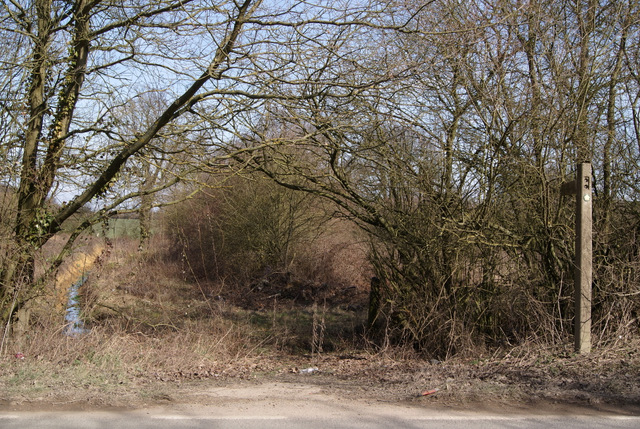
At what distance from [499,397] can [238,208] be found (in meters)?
16.1

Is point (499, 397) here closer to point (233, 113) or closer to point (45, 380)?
point (45, 380)

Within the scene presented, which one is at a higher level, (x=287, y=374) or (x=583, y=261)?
(x=583, y=261)

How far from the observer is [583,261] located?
6.97 m

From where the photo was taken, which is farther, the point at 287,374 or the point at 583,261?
the point at 287,374

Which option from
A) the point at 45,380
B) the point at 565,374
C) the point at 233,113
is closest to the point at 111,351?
the point at 45,380

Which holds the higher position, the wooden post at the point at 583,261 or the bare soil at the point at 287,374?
the wooden post at the point at 583,261

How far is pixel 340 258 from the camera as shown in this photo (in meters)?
20.5

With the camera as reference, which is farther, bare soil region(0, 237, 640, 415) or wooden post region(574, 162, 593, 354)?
wooden post region(574, 162, 593, 354)

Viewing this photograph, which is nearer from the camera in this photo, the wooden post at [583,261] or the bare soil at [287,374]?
the bare soil at [287,374]

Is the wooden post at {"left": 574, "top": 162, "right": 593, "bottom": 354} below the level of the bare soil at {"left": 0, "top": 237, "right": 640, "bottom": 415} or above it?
above

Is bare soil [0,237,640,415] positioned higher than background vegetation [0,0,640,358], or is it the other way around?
background vegetation [0,0,640,358]

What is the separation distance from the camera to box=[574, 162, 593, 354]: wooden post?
6855 millimetres

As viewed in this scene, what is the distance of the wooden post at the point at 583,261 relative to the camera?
6.86m

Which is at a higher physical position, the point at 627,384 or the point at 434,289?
the point at 434,289
